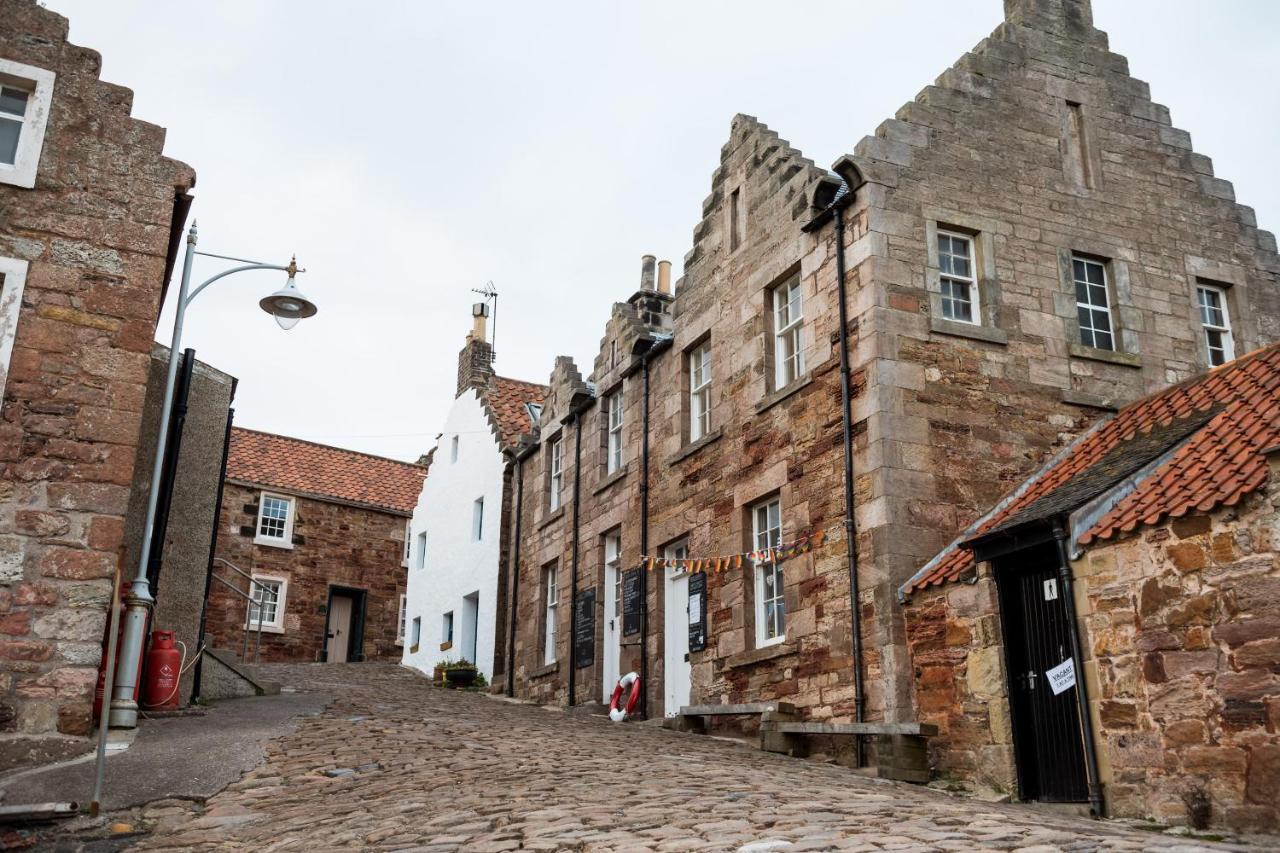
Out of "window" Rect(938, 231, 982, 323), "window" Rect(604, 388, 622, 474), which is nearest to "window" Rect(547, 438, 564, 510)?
"window" Rect(604, 388, 622, 474)

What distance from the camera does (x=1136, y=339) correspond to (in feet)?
51.0

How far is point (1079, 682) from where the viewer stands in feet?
34.4

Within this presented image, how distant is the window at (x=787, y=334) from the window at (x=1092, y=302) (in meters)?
3.48

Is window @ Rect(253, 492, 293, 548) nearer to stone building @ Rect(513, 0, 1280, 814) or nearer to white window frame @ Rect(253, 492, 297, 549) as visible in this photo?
white window frame @ Rect(253, 492, 297, 549)

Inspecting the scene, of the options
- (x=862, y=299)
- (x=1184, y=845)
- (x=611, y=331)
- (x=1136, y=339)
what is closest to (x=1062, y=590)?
(x=1184, y=845)

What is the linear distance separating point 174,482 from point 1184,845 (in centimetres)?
1162

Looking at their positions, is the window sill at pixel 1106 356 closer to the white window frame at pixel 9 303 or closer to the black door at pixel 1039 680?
the black door at pixel 1039 680

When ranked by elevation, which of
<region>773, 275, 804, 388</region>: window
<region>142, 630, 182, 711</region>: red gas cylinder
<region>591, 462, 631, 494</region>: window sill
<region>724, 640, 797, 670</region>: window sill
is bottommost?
<region>142, 630, 182, 711</region>: red gas cylinder

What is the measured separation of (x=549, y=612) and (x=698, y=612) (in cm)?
668

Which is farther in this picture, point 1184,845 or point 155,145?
point 155,145

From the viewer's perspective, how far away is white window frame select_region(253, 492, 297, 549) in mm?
32188

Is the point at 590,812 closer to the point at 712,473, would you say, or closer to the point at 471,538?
the point at 712,473

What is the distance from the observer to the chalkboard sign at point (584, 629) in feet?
66.2

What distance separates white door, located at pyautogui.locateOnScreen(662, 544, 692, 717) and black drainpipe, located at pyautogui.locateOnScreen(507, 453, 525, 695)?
664 cm
